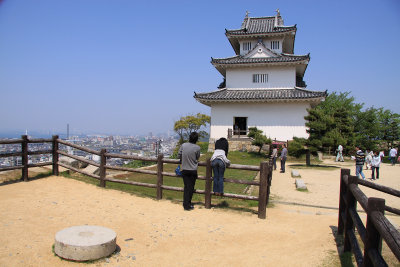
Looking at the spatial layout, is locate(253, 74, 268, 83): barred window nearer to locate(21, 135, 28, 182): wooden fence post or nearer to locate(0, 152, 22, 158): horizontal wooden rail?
locate(21, 135, 28, 182): wooden fence post

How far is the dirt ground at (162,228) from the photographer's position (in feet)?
15.2

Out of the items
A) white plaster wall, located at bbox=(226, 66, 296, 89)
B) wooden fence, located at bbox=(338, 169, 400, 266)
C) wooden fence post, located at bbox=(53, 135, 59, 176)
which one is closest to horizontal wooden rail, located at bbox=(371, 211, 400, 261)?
wooden fence, located at bbox=(338, 169, 400, 266)

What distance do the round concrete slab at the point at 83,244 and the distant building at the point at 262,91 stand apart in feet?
74.8

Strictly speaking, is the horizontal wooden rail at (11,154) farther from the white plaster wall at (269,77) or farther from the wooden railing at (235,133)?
the white plaster wall at (269,77)

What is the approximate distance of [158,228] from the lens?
5918 millimetres

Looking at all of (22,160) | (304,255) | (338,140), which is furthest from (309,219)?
(338,140)

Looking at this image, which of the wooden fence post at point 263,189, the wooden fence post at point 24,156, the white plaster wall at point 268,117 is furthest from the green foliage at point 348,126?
the wooden fence post at point 24,156

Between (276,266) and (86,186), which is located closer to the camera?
(276,266)

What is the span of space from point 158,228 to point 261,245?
207 cm

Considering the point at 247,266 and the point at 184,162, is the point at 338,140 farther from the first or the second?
the point at 247,266

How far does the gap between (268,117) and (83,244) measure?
24.3 metres

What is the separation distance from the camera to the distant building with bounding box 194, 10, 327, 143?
2623 cm

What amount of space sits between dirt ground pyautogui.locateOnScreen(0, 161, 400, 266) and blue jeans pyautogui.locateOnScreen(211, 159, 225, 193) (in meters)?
0.58

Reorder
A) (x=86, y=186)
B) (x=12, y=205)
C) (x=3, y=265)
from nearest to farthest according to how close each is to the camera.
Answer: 1. (x=3, y=265)
2. (x=12, y=205)
3. (x=86, y=186)
